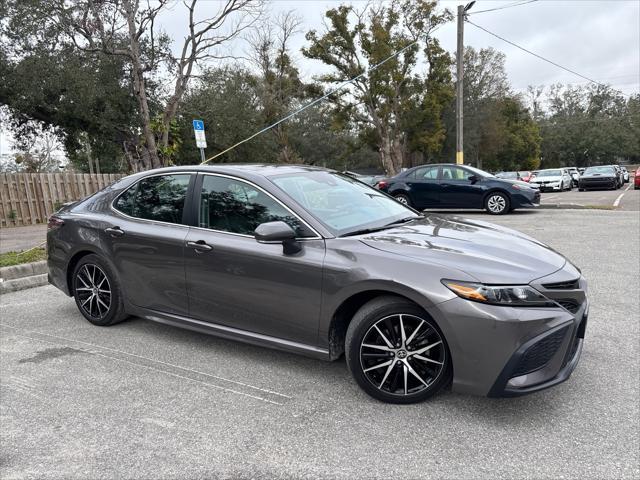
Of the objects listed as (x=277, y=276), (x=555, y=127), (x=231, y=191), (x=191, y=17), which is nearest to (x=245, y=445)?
(x=277, y=276)

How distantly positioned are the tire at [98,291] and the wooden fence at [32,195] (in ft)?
32.1

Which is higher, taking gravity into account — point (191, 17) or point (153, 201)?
point (191, 17)

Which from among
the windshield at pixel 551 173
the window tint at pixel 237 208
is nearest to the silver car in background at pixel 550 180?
the windshield at pixel 551 173

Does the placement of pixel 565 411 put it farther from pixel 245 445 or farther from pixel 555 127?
pixel 555 127

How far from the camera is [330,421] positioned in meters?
2.77

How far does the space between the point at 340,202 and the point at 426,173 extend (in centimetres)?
1017

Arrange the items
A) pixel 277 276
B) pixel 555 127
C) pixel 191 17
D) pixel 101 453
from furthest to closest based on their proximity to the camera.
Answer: pixel 555 127
pixel 191 17
pixel 277 276
pixel 101 453

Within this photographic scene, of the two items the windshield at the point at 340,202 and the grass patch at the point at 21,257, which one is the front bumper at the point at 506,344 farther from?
the grass patch at the point at 21,257

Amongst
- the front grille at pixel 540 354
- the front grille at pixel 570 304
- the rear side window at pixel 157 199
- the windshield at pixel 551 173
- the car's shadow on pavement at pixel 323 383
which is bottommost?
the car's shadow on pavement at pixel 323 383

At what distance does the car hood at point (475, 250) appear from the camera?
2721 mm

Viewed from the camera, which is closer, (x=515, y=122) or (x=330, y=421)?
(x=330, y=421)

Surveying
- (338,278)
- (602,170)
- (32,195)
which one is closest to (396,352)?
(338,278)

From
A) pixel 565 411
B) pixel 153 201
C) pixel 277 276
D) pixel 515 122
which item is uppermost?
pixel 515 122

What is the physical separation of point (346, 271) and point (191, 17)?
60.9 feet
